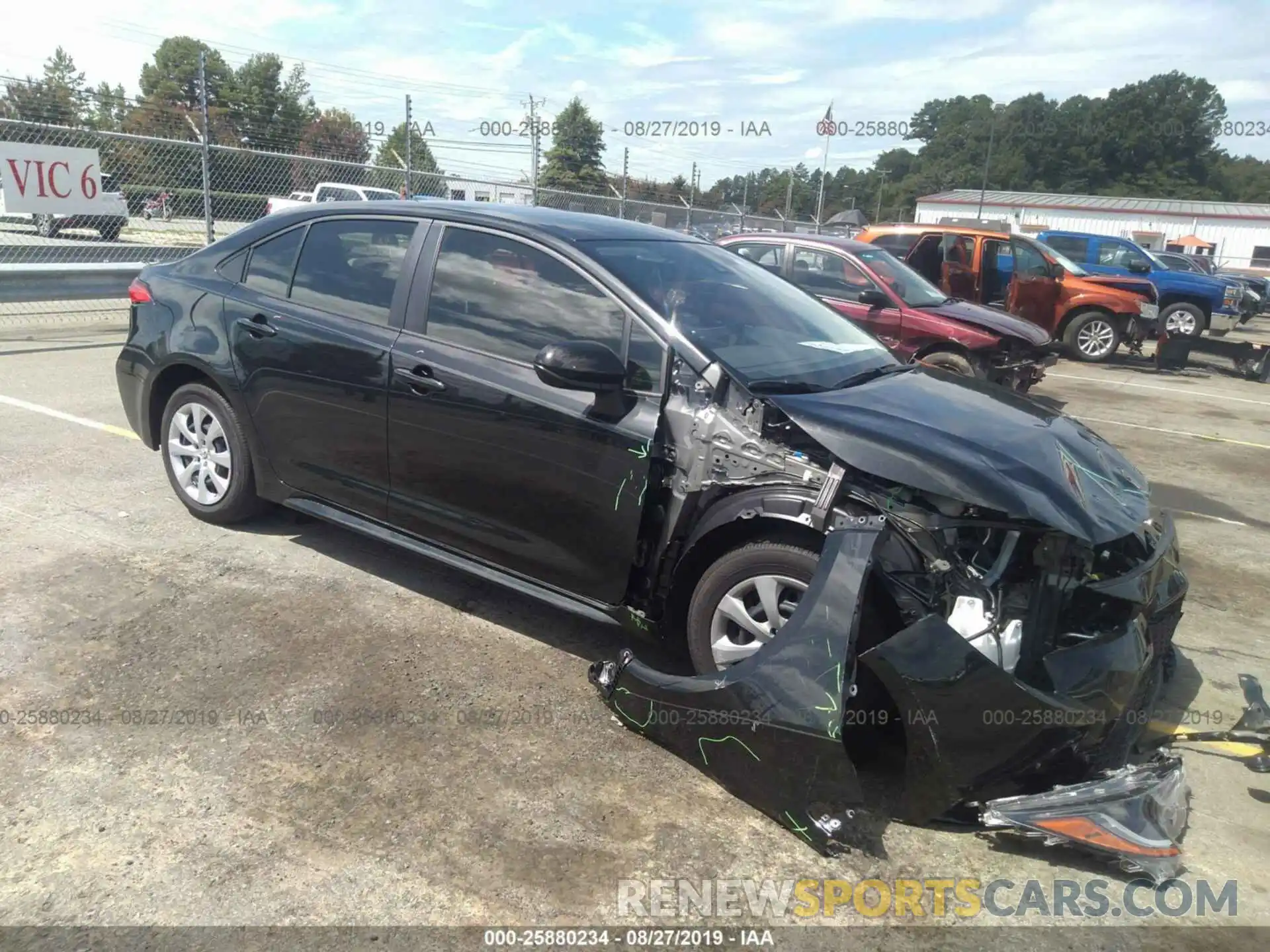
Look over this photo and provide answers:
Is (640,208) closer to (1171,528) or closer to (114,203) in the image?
(114,203)

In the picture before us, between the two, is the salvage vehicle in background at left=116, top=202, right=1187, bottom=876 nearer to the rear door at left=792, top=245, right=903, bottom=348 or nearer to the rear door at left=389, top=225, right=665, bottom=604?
the rear door at left=389, top=225, right=665, bottom=604

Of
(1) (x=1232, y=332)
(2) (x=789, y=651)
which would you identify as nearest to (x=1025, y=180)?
(1) (x=1232, y=332)

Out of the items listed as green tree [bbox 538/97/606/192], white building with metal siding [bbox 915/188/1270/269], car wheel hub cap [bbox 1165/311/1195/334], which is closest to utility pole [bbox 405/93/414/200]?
car wheel hub cap [bbox 1165/311/1195/334]

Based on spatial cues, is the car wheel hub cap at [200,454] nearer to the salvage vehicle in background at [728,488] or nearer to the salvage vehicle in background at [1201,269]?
the salvage vehicle in background at [728,488]

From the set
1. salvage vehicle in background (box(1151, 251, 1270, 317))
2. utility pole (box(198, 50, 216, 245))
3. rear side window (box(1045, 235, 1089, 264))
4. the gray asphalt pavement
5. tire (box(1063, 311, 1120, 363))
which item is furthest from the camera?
salvage vehicle in background (box(1151, 251, 1270, 317))

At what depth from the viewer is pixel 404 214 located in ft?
13.5

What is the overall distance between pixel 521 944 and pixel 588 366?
1814mm

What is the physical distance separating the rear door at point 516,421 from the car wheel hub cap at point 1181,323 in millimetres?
16738

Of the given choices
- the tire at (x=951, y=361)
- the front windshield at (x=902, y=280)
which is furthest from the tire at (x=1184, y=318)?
the tire at (x=951, y=361)

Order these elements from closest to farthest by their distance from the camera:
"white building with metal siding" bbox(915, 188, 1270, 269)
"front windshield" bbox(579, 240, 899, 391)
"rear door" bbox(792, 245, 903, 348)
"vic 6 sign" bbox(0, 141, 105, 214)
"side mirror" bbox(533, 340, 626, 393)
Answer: "side mirror" bbox(533, 340, 626, 393) < "front windshield" bbox(579, 240, 899, 391) < "rear door" bbox(792, 245, 903, 348) < "vic 6 sign" bbox(0, 141, 105, 214) < "white building with metal siding" bbox(915, 188, 1270, 269)

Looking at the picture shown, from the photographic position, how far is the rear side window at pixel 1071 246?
17609 millimetres

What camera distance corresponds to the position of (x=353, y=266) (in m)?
4.18

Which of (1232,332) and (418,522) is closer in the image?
(418,522)

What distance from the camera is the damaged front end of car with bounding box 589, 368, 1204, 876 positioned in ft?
8.66
